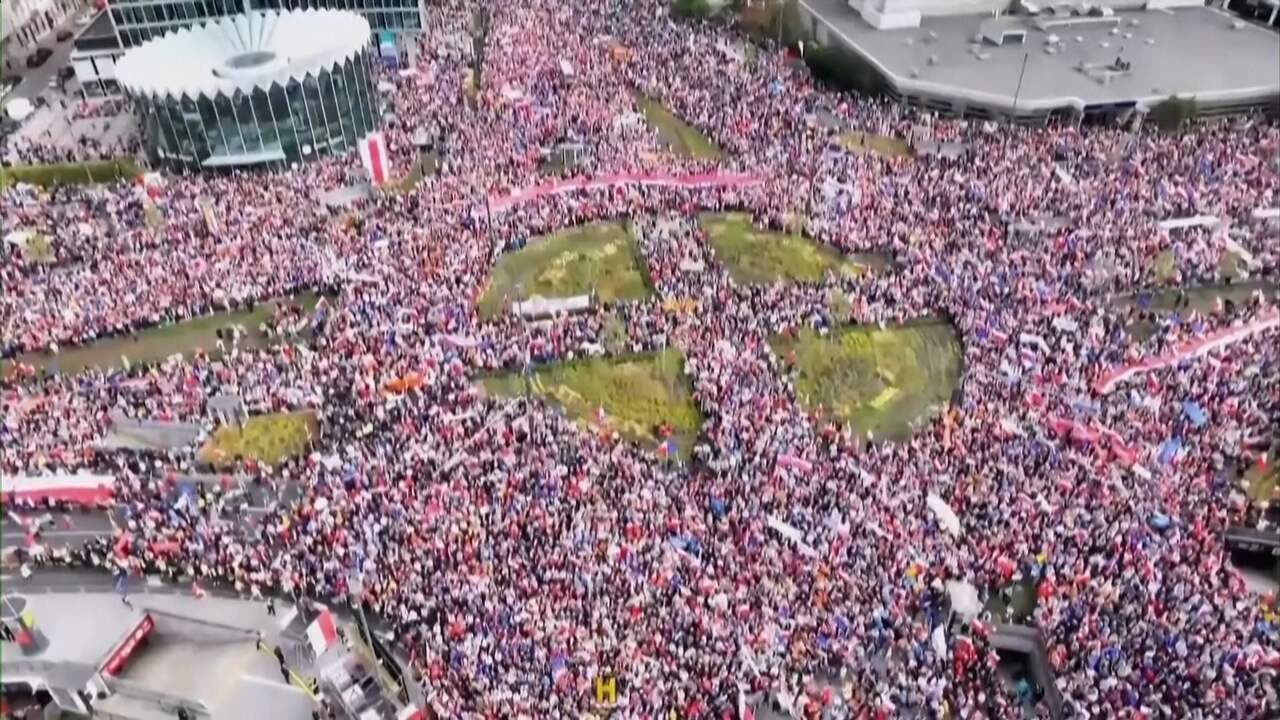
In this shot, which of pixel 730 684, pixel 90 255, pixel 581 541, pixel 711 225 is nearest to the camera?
pixel 730 684

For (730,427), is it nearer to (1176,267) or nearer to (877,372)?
(877,372)

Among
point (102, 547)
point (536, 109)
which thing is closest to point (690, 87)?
point (536, 109)

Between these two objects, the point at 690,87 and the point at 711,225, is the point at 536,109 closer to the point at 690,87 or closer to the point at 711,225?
the point at 690,87

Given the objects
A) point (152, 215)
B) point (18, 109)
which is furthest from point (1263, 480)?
point (18, 109)

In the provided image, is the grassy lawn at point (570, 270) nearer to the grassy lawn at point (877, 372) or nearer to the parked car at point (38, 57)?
the grassy lawn at point (877, 372)

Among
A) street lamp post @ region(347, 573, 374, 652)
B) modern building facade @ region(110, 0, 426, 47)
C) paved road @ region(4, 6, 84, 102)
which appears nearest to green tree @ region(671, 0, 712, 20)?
modern building facade @ region(110, 0, 426, 47)

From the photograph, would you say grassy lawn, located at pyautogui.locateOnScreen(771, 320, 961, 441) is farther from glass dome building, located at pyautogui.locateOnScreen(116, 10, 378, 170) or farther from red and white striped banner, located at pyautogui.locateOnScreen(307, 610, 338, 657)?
glass dome building, located at pyautogui.locateOnScreen(116, 10, 378, 170)

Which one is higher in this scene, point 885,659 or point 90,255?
point 90,255
